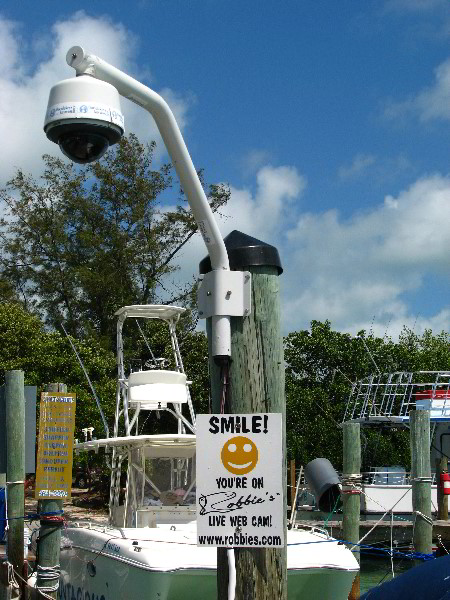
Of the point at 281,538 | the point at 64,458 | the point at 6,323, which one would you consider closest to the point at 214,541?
the point at 281,538

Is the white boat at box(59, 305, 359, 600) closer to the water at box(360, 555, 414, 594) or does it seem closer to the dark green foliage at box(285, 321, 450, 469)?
the water at box(360, 555, 414, 594)

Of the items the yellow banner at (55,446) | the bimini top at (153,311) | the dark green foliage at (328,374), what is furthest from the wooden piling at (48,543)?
the dark green foliage at (328,374)

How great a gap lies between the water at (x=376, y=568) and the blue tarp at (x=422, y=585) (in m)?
12.5

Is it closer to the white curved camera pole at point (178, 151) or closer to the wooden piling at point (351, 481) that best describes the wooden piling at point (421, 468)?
the wooden piling at point (351, 481)

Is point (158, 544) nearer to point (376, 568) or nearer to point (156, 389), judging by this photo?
point (156, 389)

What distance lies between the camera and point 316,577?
8.04 m

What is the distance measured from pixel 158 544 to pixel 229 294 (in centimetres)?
460

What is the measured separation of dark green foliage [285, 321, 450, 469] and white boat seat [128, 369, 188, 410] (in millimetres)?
18274

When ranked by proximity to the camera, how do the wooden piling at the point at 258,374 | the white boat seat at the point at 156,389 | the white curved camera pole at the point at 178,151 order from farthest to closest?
the white boat seat at the point at 156,389, the wooden piling at the point at 258,374, the white curved camera pole at the point at 178,151

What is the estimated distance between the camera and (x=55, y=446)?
891 cm

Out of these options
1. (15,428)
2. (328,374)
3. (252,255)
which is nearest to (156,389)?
(15,428)

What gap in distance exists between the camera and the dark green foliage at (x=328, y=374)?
97.2ft

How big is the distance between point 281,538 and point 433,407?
19390 mm

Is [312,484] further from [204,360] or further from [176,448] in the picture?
[204,360]
